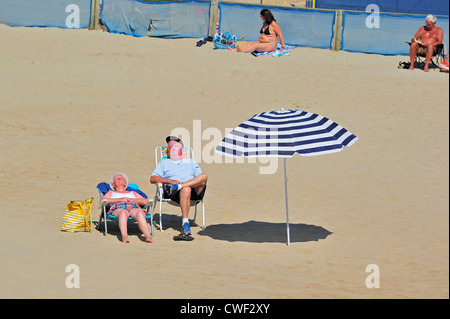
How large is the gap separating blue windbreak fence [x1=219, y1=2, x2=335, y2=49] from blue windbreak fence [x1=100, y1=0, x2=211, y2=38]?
2.40ft

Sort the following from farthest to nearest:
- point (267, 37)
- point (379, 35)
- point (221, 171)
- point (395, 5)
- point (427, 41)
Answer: point (395, 5)
point (379, 35)
point (267, 37)
point (427, 41)
point (221, 171)

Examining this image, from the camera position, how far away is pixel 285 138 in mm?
8578

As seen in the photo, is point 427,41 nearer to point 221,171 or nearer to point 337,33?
point 337,33

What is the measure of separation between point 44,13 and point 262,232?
11820 mm

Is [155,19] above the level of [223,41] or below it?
above

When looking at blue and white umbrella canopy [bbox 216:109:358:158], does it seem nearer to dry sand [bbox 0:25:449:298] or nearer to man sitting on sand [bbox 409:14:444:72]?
dry sand [bbox 0:25:449:298]

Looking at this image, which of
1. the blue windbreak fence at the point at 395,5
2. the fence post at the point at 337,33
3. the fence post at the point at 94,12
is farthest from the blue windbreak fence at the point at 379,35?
the fence post at the point at 94,12

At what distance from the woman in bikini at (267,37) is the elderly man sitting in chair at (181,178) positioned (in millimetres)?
8783

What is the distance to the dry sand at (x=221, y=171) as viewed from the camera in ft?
23.4

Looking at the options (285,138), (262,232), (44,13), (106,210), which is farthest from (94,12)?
(285,138)

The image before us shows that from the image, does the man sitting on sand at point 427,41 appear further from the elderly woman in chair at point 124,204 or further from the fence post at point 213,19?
the elderly woman in chair at point 124,204

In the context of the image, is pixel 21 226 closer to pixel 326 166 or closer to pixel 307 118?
pixel 307 118

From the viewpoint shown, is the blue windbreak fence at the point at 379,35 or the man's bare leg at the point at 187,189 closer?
the man's bare leg at the point at 187,189

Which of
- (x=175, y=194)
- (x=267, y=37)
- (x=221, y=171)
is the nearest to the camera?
(x=175, y=194)
